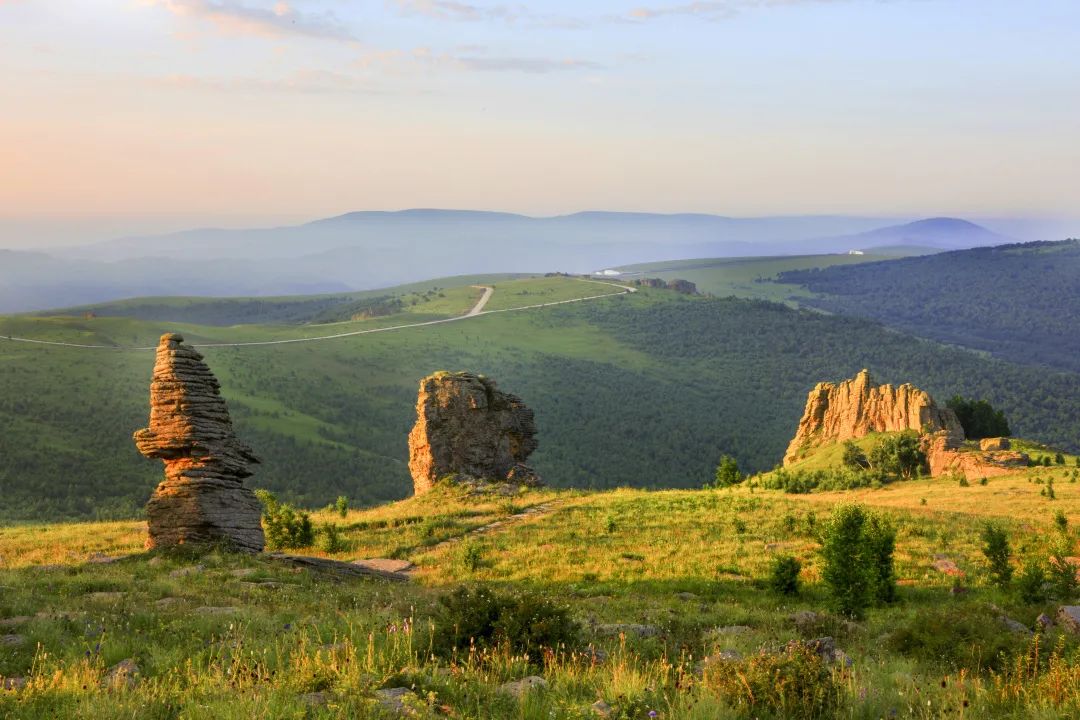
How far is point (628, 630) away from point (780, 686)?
18.3ft

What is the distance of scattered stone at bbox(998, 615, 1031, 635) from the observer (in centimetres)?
1174

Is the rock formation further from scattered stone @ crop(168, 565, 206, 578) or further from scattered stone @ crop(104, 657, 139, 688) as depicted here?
scattered stone @ crop(104, 657, 139, 688)

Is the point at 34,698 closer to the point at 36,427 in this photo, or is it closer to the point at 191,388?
the point at 191,388

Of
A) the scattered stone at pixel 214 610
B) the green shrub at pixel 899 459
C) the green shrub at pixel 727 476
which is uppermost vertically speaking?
the scattered stone at pixel 214 610

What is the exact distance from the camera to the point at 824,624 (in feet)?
47.9

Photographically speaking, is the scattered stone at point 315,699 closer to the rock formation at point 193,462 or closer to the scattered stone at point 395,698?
the scattered stone at point 395,698

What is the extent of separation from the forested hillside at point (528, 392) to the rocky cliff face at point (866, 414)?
30.9 m

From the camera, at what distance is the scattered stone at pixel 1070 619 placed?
1205cm

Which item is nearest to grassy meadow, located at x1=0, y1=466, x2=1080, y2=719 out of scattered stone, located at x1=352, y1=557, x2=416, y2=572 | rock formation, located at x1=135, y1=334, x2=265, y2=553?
scattered stone, located at x1=352, y1=557, x2=416, y2=572

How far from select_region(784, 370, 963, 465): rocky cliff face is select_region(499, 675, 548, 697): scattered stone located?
1809 inches

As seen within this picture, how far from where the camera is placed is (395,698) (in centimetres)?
734

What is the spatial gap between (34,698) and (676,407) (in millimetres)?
116157

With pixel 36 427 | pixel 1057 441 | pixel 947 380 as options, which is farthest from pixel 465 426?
pixel 947 380

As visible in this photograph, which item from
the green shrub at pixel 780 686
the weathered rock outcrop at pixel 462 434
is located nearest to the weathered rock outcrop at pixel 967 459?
the weathered rock outcrop at pixel 462 434
